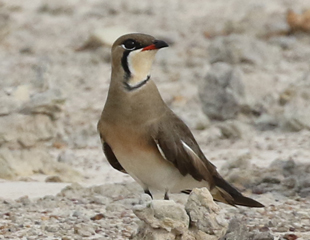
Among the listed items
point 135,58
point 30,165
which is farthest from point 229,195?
point 30,165

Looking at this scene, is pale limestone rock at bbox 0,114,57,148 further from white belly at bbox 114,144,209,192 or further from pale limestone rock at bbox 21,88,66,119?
white belly at bbox 114,144,209,192

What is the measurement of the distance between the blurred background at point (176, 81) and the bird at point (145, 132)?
843 millimetres

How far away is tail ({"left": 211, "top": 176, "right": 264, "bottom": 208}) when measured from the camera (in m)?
4.96

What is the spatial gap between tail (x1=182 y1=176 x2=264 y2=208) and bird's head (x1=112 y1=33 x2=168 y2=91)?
2.58ft

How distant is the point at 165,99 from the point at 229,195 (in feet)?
12.5

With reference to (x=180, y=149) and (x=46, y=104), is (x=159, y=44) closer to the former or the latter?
(x=180, y=149)

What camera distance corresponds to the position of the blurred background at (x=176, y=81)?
6434 millimetres

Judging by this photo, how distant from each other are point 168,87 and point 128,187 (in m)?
3.62

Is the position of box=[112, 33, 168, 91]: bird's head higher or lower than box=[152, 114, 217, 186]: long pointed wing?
higher

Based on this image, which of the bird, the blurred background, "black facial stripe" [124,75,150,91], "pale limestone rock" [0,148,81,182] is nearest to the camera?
the bird

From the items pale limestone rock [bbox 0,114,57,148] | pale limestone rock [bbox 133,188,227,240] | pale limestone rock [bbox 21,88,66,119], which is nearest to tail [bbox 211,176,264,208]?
pale limestone rock [bbox 133,188,227,240]

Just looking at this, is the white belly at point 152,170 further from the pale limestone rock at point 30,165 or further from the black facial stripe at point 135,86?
the pale limestone rock at point 30,165

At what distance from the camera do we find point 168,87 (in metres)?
9.27

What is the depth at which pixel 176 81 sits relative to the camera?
959cm
